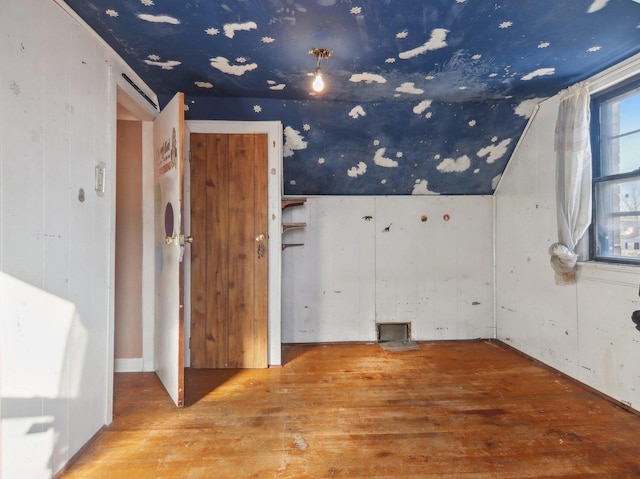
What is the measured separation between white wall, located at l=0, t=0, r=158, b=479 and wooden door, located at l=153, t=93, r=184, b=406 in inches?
13.1

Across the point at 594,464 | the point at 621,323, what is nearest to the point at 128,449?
the point at 594,464

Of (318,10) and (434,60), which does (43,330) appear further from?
(434,60)

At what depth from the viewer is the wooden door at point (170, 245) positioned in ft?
6.46

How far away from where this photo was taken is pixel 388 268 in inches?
129

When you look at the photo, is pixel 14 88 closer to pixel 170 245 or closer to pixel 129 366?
pixel 170 245

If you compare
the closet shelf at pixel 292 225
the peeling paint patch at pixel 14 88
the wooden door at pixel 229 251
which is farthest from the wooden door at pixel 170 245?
the closet shelf at pixel 292 225

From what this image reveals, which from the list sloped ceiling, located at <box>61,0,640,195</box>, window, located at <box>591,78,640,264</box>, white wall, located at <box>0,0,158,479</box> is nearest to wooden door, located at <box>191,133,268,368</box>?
sloped ceiling, located at <box>61,0,640,195</box>

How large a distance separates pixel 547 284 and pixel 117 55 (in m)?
3.46

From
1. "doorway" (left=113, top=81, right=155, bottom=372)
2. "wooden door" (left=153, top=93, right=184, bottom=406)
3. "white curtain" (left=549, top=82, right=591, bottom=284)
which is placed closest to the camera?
"wooden door" (left=153, top=93, right=184, bottom=406)

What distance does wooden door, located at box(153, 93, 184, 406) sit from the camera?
1.97m

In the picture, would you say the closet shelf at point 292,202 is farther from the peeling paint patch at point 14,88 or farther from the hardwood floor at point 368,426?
the peeling paint patch at point 14,88

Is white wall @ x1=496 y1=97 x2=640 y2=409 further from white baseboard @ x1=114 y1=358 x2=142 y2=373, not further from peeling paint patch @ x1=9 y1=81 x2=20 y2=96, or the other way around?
white baseboard @ x1=114 y1=358 x2=142 y2=373

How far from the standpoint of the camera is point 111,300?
1.86 m

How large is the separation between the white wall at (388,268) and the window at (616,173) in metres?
1.09
